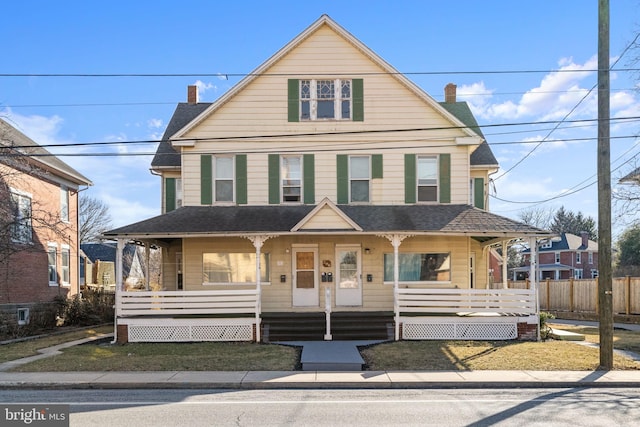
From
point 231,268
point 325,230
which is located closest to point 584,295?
point 325,230

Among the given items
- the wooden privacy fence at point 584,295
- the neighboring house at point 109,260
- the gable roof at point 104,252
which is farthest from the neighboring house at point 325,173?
the gable roof at point 104,252

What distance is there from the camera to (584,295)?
2423cm

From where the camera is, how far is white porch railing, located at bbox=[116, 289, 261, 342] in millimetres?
14578

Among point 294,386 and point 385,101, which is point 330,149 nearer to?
point 385,101

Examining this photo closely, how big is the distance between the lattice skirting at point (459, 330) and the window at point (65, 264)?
17.2 metres

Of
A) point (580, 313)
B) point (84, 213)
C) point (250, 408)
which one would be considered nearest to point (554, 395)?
point (250, 408)

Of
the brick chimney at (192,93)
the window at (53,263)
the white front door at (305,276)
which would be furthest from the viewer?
the brick chimney at (192,93)

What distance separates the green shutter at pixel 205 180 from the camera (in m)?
17.3

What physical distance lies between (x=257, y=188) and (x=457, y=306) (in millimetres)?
7730

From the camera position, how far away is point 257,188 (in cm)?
1734

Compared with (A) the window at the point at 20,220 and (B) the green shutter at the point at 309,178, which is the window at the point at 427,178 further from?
(A) the window at the point at 20,220

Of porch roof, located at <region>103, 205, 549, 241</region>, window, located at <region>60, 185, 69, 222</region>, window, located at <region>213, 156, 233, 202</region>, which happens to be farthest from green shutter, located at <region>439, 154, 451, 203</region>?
window, located at <region>60, 185, 69, 222</region>

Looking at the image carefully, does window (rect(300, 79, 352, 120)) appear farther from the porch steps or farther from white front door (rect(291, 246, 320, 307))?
the porch steps

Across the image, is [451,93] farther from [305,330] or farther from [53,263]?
[53,263]
